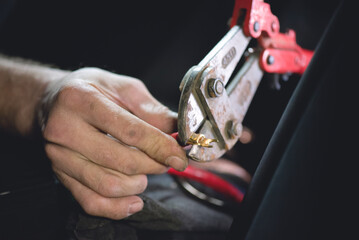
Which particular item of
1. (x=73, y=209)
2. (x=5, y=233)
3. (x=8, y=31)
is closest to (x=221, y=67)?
(x=73, y=209)

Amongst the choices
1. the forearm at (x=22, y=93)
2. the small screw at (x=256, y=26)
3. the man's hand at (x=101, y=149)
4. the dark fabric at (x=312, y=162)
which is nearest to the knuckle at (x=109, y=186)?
the man's hand at (x=101, y=149)

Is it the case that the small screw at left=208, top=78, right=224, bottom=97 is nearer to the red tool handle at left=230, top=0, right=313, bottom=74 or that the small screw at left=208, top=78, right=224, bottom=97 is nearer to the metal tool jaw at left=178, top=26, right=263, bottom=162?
the metal tool jaw at left=178, top=26, right=263, bottom=162

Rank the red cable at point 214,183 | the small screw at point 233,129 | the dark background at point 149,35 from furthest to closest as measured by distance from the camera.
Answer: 1. the dark background at point 149,35
2. the red cable at point 214,183
3. the small screw at point 233,129

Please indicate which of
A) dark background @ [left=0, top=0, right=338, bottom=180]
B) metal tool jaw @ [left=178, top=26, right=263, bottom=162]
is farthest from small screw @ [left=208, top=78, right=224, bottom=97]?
dark background @ [left=0, top=0, right=338, bottom=180]

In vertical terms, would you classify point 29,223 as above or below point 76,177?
below

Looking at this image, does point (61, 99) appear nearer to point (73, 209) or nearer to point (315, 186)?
point (73, 209)

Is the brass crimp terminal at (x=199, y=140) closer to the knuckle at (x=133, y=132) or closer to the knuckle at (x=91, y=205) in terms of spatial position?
the knuckle at (x=133, y=132)

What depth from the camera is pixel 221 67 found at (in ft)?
1.69

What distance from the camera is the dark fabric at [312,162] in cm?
30

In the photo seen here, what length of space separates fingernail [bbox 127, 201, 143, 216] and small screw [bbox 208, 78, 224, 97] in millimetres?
279

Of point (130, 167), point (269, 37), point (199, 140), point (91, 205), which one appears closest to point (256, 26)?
point (269, 37)

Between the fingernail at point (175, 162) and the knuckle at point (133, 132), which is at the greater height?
→ the knuckle at point (133, 132)

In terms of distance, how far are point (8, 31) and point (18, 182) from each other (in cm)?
96

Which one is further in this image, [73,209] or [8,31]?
[8,31]
